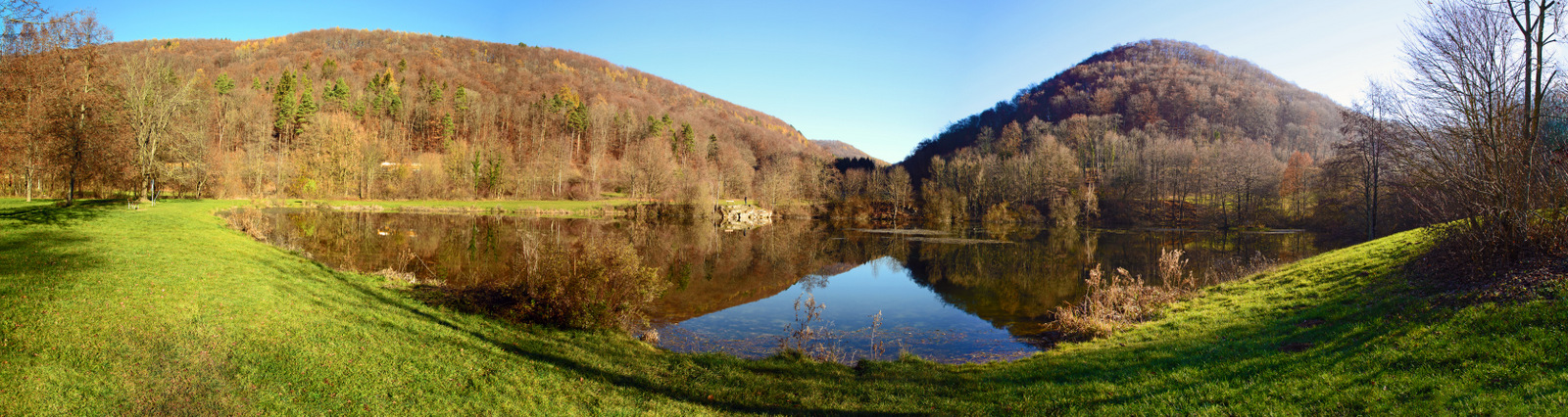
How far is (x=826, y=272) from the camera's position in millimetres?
25562

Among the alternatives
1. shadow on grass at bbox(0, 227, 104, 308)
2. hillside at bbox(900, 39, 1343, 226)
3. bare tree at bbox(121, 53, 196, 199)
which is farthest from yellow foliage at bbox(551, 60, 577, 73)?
shadow on grass at bbox(0, 227, 104, 308)

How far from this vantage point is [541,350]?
810cm

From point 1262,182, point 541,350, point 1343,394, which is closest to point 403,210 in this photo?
point 541,350

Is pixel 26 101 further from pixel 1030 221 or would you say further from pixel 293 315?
pixel 1030 221

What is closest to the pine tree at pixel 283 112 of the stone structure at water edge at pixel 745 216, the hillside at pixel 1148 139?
the stone structure at water edge at pixel 745 216

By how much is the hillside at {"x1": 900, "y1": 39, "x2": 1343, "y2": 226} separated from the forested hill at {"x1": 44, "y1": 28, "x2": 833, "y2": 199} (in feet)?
105

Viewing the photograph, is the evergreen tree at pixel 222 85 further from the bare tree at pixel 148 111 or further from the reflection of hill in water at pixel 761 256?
the bare tree at pixel 148 111

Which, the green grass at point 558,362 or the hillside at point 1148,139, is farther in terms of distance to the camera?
the hillside at point 1148,139

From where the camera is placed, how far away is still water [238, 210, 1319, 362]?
13.3m

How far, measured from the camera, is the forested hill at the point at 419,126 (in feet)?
162

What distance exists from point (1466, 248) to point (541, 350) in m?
14.8

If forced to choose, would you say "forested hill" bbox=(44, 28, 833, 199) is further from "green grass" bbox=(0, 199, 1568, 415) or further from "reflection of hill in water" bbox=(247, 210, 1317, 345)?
"green grass" bbox=(0, 199, 1568, 415)

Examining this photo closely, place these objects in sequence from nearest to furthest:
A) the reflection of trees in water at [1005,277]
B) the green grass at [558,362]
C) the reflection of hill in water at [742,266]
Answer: the green grass at [558,362]
the reflection of trees in water at [1005,277]
the reflection of hill in water at [742,266]

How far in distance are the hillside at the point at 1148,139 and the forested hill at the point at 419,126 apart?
3198cm
